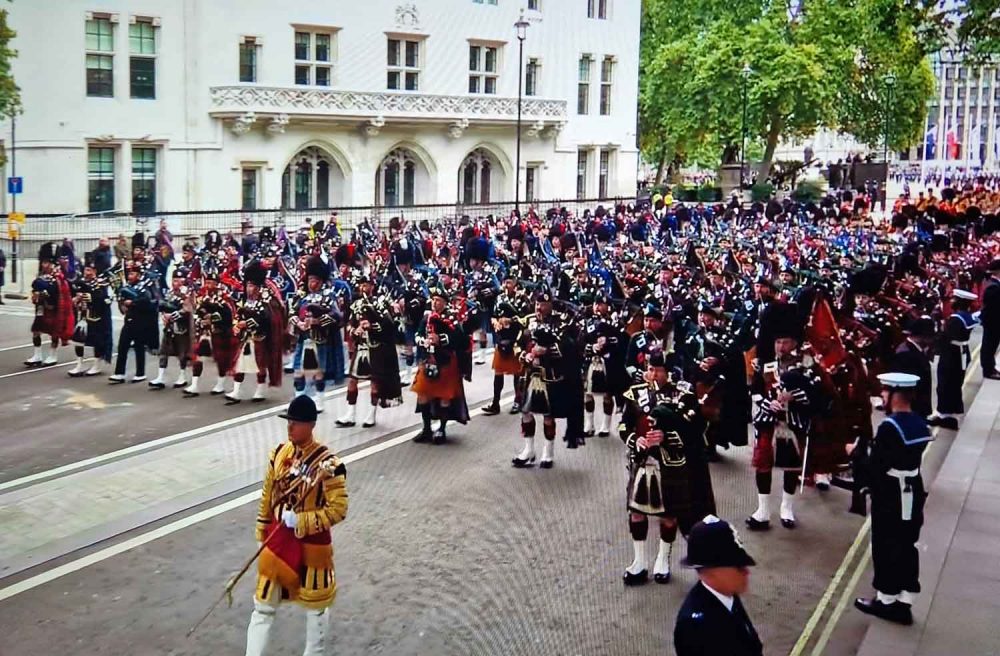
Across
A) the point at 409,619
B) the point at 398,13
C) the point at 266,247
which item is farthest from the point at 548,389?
the point at 398,13

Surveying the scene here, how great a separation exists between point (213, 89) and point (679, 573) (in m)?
31.0

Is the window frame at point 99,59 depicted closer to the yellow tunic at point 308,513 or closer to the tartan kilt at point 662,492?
the tartan kilt at point 662,492

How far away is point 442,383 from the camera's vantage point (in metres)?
13.2

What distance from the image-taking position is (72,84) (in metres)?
34.0

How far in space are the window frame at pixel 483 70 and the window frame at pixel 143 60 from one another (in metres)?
13.0

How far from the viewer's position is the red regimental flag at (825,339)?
10922 millimetres

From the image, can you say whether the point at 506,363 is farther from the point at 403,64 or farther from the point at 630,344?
the point at 403,64

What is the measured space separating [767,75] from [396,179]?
20220 millimetres

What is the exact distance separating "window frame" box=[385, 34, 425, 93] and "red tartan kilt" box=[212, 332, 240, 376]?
27.3 meters

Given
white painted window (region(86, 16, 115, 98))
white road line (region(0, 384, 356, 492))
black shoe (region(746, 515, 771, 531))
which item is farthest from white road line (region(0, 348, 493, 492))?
white painted window (region(86, 16, 115, 98))

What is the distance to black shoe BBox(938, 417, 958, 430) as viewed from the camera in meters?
14.6

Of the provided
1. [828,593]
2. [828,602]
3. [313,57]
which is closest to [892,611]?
[828,602]

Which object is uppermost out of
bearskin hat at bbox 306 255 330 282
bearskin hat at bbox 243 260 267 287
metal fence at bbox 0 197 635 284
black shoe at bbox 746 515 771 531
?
metal fence at bbox 0 197 635 284

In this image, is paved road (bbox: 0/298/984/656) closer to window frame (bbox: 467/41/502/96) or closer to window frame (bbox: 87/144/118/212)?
window frame (bbox: 87/144/118/212)
